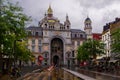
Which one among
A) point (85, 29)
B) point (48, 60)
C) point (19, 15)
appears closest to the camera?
point (19, 15)

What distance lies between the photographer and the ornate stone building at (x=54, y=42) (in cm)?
16250

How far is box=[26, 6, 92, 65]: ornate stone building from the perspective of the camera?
162m

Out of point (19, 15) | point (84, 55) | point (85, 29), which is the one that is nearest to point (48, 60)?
point (85, 29)

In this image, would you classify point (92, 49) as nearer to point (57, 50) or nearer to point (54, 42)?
→ point (57, 50)

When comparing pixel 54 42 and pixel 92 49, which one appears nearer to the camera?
pixel 92 49

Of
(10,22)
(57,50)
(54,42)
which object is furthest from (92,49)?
(10,22)

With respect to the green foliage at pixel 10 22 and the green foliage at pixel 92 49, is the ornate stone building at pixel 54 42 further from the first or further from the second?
the green foliage at pixel 10 22

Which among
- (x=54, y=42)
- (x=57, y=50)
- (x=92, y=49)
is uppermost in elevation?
(x=54, y=42)

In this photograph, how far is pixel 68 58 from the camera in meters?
166

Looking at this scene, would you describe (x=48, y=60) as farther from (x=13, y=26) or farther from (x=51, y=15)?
(x=13, y=26)

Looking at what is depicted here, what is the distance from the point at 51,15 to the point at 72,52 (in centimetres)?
2870

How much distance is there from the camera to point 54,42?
168m

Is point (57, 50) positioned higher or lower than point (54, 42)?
lower

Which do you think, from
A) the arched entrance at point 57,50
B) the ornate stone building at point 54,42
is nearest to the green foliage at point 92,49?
the ornate stone building at point 54,42
